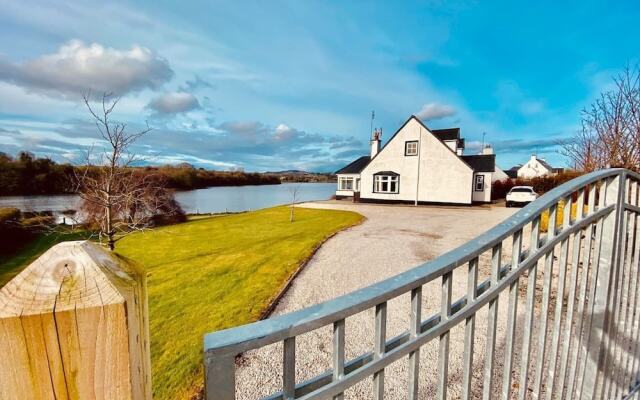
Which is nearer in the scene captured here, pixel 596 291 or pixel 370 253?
pixel 596 291

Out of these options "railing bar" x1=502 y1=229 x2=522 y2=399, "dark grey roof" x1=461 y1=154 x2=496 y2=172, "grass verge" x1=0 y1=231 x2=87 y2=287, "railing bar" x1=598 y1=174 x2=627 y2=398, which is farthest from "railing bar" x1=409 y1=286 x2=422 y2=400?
→ "dark grey roof" x1=461 y1=154 x2=496 y2=172

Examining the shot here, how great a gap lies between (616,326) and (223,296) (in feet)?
18.4

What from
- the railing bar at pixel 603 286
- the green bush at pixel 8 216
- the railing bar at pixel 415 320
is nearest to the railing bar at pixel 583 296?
the railing bar at pixel 603 286

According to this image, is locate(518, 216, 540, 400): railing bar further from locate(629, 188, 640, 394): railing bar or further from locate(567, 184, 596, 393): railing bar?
locate(629, 188, 640, 394): railing bar

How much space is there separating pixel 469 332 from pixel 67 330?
57.2 inches

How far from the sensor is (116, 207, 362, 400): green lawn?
378 centimetres

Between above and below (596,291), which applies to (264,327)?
above

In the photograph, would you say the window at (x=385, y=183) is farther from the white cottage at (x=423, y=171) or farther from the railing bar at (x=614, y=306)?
the railing bar at (x=614, y=306)

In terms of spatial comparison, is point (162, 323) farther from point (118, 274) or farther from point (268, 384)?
point (118, 274)

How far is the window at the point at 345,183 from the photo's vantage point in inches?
1161

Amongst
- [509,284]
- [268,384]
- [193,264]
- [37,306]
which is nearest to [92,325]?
[37,306]

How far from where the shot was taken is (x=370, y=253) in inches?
325

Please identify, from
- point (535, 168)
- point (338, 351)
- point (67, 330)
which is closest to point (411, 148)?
point (338, 351)

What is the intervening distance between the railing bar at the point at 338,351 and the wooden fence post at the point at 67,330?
58 cm
